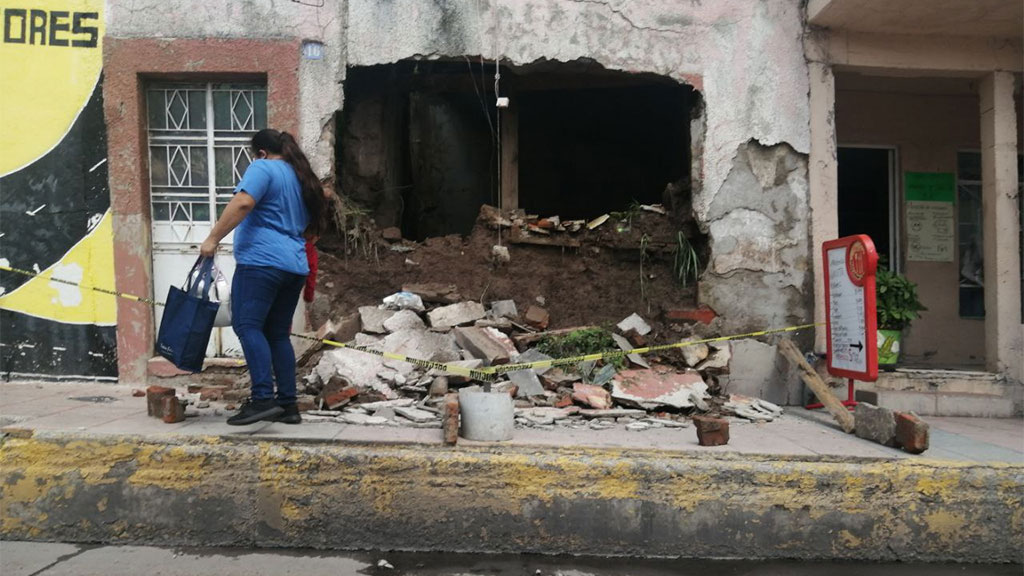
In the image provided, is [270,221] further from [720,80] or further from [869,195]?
[869,195]

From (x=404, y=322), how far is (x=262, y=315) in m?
1.69

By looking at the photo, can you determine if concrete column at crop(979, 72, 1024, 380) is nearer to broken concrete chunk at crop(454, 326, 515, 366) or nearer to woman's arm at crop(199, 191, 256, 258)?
broken concrete chunk at crop(454, 326, 515, 366)

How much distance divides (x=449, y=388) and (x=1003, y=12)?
5.44m

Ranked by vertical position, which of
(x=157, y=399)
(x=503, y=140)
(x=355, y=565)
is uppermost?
(x=503, y=140)

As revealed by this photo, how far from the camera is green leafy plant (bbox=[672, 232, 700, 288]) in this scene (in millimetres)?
5788

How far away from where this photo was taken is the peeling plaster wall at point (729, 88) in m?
5.62

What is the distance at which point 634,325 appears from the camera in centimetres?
559

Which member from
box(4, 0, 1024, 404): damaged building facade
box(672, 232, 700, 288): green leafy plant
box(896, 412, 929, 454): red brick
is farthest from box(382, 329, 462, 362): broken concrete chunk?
box(896, 412, 929, 454): red brick

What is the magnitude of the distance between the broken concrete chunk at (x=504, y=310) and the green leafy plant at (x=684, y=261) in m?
1.51

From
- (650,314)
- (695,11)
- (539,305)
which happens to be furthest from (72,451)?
(695,11)

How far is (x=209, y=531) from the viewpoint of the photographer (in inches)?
136

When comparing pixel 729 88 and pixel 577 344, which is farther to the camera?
pixel 729 88

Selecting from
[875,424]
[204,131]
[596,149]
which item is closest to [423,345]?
[204,131]

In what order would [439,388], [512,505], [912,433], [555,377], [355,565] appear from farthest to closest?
1. [555,377]
2. [439,388]
3. [912,433]
4. [512,505]
5. [355,565]
